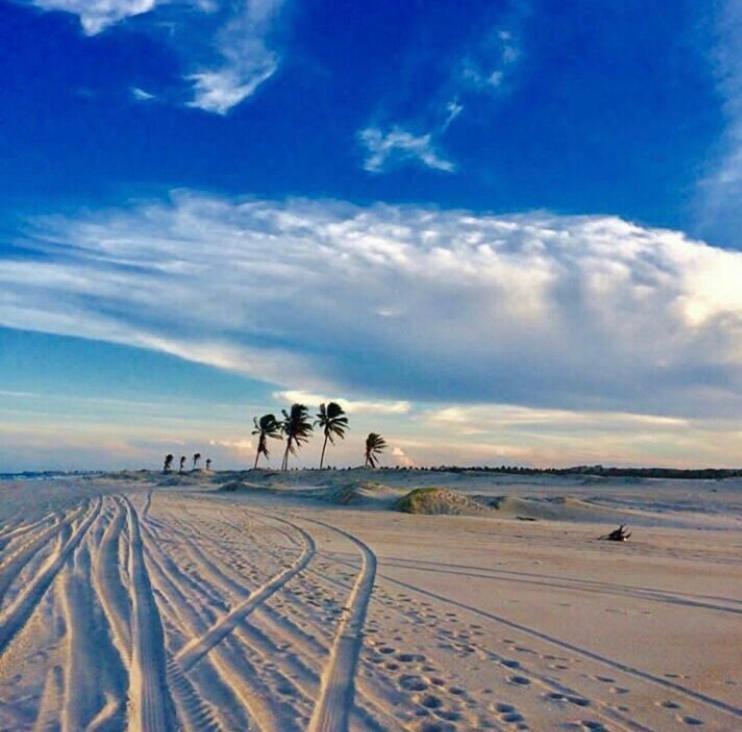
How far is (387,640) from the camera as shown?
807 centimetres

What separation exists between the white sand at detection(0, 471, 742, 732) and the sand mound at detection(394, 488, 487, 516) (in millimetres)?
12218

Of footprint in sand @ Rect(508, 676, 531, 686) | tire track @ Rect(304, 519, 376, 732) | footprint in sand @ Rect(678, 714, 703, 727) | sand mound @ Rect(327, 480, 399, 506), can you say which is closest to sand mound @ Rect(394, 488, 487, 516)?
sand mound @ Rect(327, 480, 399, 506)

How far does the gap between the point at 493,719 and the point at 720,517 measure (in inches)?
1154

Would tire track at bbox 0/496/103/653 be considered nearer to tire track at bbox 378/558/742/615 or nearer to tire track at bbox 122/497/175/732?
tire track at bbox 122/497/175/732

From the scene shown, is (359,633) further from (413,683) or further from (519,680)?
(519,680)

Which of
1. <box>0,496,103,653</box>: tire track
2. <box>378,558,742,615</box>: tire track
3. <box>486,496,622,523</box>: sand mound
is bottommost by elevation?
<box>0,496,103,653</box>: tire track

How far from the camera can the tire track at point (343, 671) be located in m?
5.56

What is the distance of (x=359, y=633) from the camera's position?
838 cm

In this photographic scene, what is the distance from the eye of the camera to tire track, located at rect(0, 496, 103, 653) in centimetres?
820

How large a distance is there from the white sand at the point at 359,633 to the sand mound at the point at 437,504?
481 inches

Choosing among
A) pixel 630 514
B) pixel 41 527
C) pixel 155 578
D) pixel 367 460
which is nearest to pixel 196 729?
pixel 155 578

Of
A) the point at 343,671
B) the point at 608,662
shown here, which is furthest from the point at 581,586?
the point at 343,671

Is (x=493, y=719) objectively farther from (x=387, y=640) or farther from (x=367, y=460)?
(x=367, y=460)

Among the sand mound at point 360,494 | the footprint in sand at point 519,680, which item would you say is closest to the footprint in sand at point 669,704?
the footprint in sand at point 519,680
